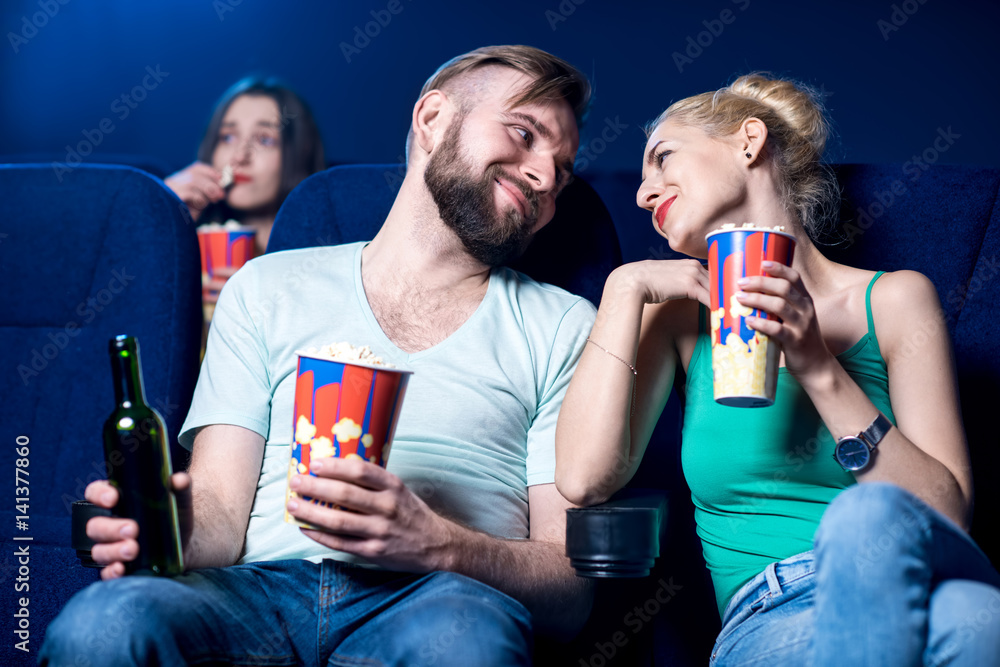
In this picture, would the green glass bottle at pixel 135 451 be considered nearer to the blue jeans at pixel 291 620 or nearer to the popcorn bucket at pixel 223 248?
the blue jeans at pixel 291 620

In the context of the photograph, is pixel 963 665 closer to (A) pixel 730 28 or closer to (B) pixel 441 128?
(B) pixel 441 128

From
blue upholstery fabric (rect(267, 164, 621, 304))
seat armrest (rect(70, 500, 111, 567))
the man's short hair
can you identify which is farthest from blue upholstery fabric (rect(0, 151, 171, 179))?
seat armrest (rect(70, 500, 111, 567))

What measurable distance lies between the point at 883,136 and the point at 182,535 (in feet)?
9.68

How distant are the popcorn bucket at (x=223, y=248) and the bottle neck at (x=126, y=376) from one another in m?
1.43

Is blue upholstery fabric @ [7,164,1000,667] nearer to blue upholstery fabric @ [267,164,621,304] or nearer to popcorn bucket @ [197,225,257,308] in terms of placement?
blue upholstery fabric @ [267,164,621,304]

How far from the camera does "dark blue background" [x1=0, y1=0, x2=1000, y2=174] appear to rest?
10.5ft

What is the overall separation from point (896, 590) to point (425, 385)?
2.59 feet

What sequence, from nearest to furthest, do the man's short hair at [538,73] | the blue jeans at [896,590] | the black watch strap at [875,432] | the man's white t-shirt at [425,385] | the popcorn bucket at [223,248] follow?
the blue jeans at [896,590]
the black watch strap at [875,432]
the man's white t-shirt at [425,385]
the man's short hair at [538,73]
the popcorn bucket at [223,248]

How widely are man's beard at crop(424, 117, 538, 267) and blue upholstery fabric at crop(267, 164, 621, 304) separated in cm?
13

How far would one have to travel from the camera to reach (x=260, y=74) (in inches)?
144

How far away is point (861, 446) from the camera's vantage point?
3.80 feet

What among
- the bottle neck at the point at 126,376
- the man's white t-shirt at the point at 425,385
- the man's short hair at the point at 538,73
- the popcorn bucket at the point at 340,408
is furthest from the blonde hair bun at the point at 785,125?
the bottle neck at the point at 126,376

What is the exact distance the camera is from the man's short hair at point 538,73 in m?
1.68

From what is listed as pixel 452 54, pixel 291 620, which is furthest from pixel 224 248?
pixel 452 54
